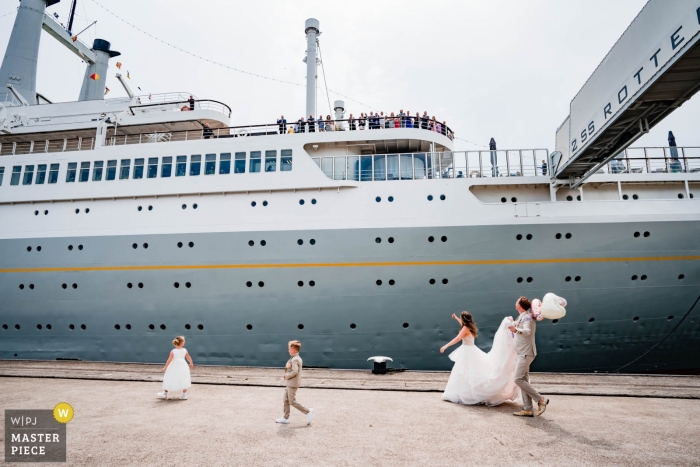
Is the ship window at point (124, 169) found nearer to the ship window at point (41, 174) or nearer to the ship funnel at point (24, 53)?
the ship window at point (41, 174)

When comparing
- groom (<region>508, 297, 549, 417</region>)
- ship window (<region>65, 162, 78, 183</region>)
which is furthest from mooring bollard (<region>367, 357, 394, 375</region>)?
ship window (<region>65, 162, 78, 183</region>)

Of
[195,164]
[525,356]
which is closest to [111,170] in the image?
[195,164]

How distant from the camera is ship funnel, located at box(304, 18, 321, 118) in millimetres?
15922

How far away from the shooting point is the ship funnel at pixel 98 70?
20.6 m

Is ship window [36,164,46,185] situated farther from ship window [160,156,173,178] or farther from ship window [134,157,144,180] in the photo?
ship window [160,156,173,178]

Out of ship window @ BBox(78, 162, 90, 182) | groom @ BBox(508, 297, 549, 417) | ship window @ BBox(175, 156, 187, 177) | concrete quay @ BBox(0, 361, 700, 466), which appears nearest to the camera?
concrete quay @ BBox(0, 361, 700, 466)

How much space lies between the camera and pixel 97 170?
13359 mm

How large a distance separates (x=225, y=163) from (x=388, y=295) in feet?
21.9

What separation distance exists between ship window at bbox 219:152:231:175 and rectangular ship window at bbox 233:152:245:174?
0.23 meters

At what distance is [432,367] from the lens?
34.1ft

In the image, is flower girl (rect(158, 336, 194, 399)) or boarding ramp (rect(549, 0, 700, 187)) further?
boarding ramp (rect(549, 0, 700, 187))

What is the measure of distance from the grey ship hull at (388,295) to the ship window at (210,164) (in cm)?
219

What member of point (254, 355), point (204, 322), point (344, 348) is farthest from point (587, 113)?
point (204, 322)

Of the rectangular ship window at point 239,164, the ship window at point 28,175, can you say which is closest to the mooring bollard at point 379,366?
the rectangular ship window at point 239,164
